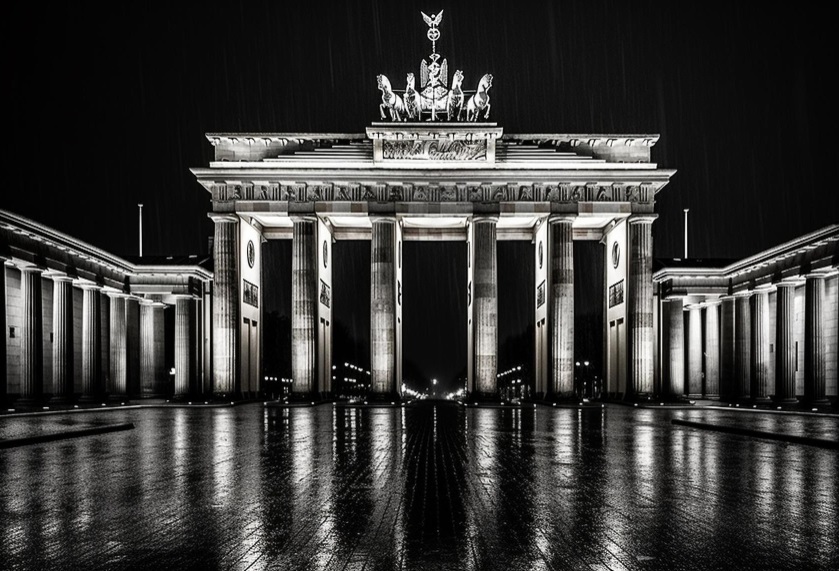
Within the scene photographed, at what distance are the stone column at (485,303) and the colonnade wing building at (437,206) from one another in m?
0.07

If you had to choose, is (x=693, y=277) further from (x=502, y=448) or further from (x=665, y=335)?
(x=502, y=448)

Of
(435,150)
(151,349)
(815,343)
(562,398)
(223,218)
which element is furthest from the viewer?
(151,349)

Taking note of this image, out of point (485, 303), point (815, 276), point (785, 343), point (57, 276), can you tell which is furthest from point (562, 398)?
point (57, 276)

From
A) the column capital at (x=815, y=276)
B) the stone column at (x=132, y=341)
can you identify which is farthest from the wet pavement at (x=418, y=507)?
the stone column at (x=132, y=341)

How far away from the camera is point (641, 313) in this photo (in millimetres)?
56250

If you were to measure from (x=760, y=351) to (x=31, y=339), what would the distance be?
147 feet

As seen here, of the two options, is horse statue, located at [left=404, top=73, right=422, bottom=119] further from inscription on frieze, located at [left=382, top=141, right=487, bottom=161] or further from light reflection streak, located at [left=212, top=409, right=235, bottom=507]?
light reflection streak, located at [left=212, top=409, right=235, bottom=507]

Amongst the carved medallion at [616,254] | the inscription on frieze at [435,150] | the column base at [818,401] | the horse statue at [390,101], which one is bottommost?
the column base at [818,401]

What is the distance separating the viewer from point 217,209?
57.4 m

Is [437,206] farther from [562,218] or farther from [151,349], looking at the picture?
[151,349]

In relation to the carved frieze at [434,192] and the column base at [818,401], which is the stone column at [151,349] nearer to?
the carved frieze at [434,192]

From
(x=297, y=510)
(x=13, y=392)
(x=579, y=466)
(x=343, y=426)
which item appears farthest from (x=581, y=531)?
(x=13, y=392)

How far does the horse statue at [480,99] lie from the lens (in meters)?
57.3

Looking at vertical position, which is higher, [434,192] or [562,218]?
[434,192]
